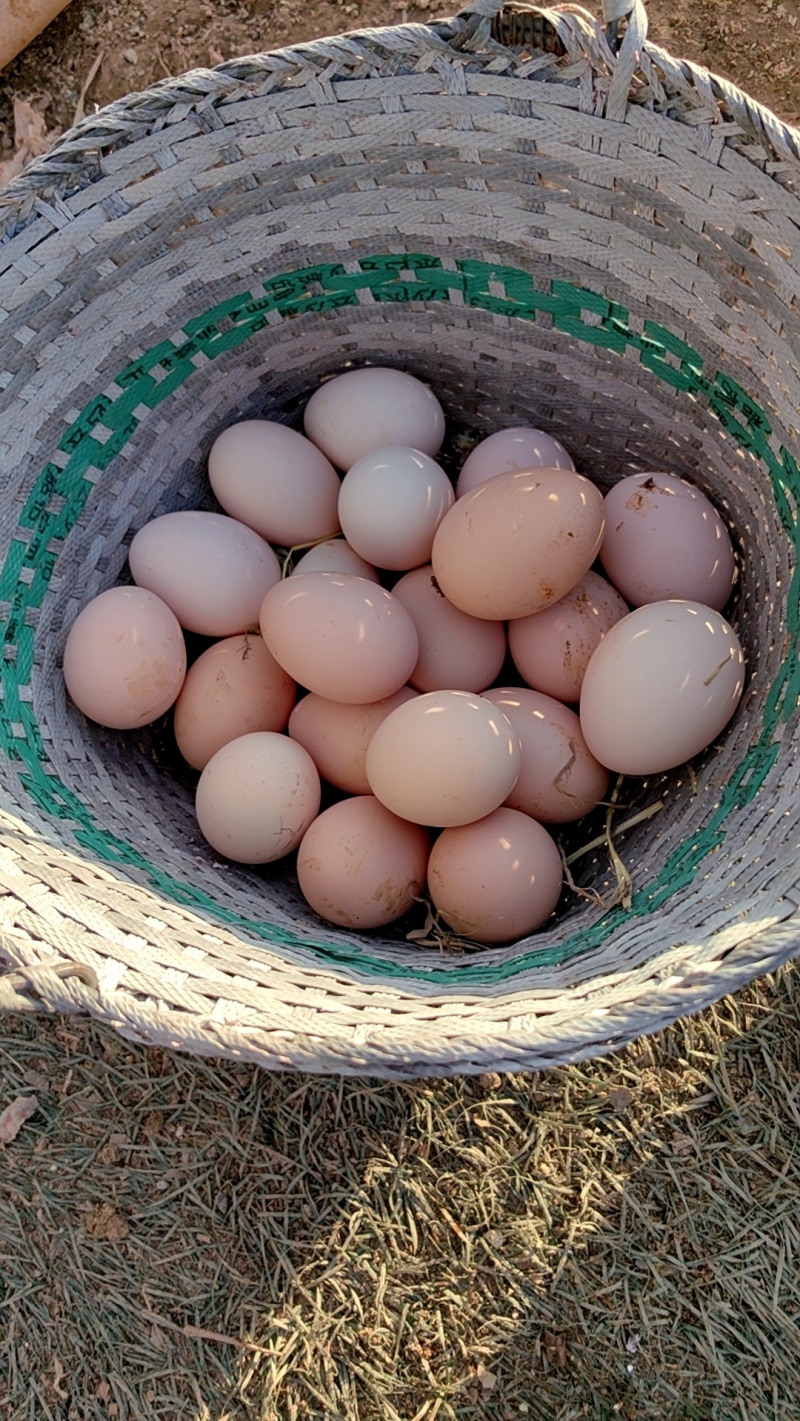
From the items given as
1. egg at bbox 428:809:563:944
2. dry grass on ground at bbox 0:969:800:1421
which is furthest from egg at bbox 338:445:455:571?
dry grass on ground at bbox 0:969:800:1421

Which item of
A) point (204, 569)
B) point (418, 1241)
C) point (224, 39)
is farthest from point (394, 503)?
point (224, 39)

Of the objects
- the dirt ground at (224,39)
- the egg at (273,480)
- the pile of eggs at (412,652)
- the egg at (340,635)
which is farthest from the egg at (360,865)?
the dirt ground at (224,39)

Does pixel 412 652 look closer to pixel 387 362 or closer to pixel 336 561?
pixel 336 561

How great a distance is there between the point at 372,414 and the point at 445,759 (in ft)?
1.62

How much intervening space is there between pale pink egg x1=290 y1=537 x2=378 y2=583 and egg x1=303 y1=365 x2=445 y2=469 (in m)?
0.12

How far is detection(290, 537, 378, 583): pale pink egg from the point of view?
1.28m

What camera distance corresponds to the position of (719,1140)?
1.17 meters

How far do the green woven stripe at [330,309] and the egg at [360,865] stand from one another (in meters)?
0.06

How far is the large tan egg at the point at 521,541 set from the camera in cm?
108

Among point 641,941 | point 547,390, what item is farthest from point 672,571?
point 641,941

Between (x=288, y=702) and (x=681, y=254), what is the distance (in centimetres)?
63

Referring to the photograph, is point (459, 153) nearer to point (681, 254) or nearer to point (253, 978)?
point (681, 254)

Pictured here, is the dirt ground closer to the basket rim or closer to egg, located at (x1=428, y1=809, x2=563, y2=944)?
the basket rim

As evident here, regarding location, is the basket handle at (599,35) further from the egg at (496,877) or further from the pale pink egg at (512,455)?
the egg at (496,877)
